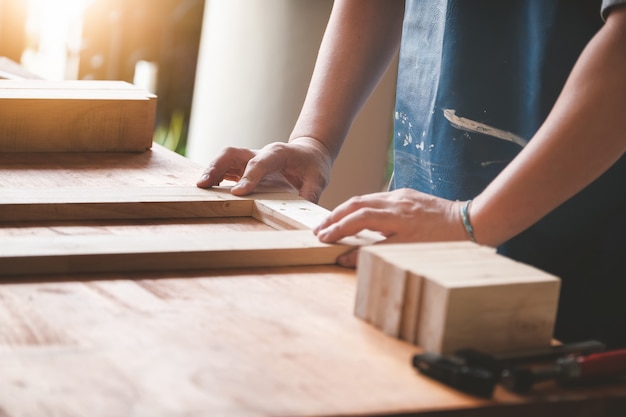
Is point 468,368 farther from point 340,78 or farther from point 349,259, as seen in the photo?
point 340,78

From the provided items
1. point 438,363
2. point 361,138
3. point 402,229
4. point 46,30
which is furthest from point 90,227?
point 46,30

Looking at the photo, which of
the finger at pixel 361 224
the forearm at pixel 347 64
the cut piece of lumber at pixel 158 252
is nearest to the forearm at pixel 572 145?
the finger at pixel 361 224

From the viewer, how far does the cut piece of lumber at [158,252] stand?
47.8 inches

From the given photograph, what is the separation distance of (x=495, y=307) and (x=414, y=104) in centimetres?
92

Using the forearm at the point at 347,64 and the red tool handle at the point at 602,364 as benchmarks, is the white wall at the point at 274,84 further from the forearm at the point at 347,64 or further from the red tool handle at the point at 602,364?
the red tool handle at the point at 602,364

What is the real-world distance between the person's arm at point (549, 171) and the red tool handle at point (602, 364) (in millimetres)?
432

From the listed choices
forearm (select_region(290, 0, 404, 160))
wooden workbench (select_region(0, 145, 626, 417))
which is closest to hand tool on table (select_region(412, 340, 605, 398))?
wooden workbench (select_region(0, 145, 626, 417))

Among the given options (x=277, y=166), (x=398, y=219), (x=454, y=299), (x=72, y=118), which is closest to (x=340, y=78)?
(x=277, y=166)

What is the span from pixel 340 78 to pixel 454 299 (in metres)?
1.06

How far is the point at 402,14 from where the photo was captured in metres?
2.10

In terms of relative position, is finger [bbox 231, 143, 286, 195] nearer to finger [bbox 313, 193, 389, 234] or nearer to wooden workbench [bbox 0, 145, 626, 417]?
finger [bbox 313, 193, 389, 234]

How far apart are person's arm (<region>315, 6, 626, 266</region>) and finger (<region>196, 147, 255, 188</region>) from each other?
0.32 m

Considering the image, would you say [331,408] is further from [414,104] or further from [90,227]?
[414,104]

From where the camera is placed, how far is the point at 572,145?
139cm
